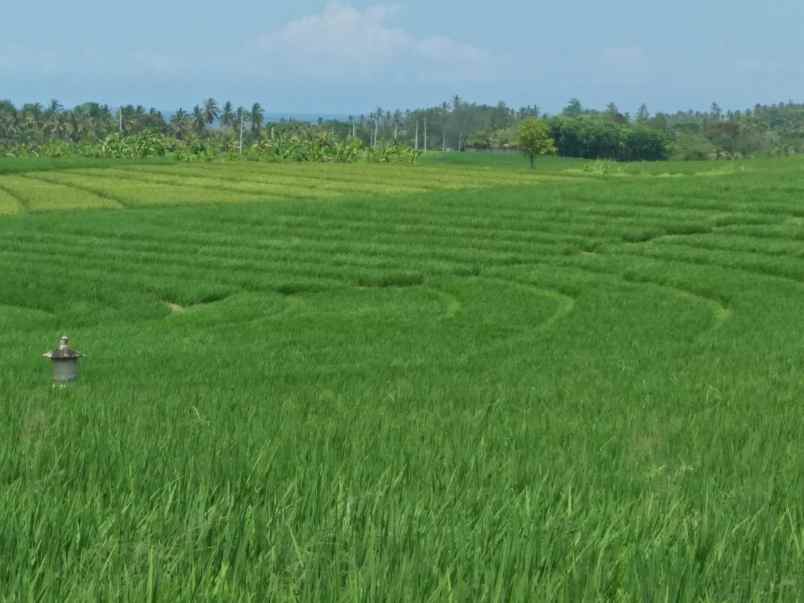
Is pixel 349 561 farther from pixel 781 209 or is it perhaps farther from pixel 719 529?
pixel 781 209

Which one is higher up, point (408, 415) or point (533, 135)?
point (408, 415)

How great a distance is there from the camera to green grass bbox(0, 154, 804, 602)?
2.77 metres

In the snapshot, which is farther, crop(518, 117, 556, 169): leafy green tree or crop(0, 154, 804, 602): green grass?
crop(518, 117, 556, 169): leafy green tree

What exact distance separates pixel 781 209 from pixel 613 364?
28.7 meters

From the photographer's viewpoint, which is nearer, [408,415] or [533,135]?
[408,415]

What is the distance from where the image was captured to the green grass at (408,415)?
2.77 metres

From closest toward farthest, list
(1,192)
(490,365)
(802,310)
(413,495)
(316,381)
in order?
(413,495)
(316,381)
(490,365)
(802,310)
(1,192)

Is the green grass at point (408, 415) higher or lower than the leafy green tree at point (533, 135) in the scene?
higher

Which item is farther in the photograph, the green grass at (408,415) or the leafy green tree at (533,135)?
the leafy green tree at (533,135)

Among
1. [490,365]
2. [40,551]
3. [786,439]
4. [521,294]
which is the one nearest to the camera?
[40,551]

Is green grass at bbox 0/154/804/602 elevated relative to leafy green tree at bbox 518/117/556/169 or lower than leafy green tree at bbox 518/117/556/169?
A: elevated

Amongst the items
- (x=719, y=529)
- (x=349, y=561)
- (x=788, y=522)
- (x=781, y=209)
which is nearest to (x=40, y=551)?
(x=349, y=561)

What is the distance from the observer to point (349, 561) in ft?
8.89

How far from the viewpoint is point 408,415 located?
7.78m
